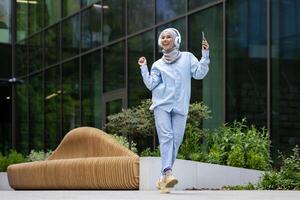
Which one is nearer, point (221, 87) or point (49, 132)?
point (221, 87)

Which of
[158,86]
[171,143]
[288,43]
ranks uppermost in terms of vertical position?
[288,43]

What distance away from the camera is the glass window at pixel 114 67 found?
69.9 feet

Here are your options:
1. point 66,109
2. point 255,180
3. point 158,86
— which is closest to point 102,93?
point 66,109

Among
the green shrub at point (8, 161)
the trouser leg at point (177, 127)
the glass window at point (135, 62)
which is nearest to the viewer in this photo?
the trouser leg at point (177, 127)

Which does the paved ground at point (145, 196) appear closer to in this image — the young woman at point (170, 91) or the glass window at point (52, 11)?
the young woman at point (170, 91)

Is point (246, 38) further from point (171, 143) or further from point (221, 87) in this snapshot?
point (171, 143)

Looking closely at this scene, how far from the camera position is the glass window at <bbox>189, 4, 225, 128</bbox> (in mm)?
16344

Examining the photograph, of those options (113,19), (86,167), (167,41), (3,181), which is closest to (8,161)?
(3,181)

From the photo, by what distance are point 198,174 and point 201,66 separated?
14.0ft

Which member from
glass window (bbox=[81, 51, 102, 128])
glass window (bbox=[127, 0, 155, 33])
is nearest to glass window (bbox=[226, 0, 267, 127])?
glass window (bbox=[127, 0, 155, 33])

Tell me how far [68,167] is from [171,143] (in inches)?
201

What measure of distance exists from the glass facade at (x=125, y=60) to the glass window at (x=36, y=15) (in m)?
0.04

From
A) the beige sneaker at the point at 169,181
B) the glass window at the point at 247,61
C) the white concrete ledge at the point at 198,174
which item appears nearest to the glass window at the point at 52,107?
the glass window at the point at 247,61

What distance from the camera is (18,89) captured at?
1202 inches
